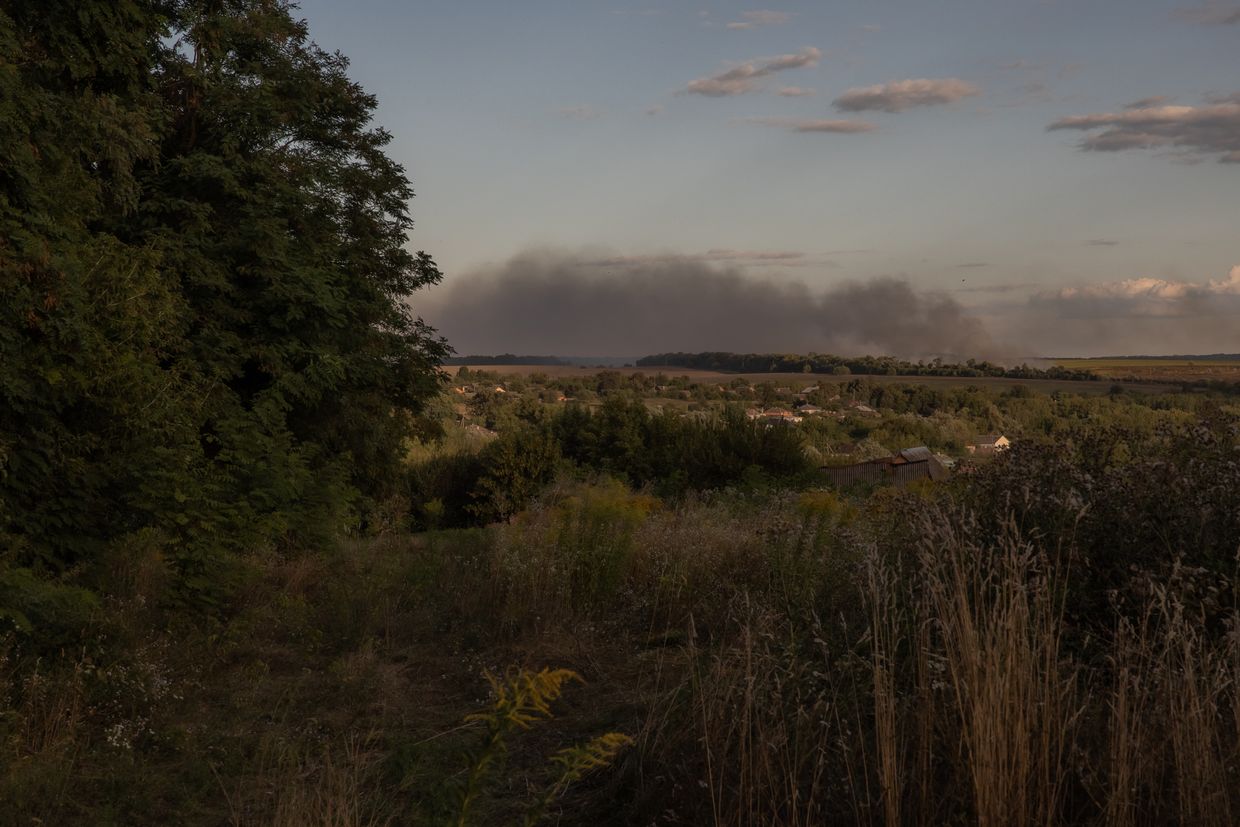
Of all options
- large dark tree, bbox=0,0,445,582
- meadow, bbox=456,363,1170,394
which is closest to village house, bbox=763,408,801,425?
large dark tree, bbox=0,0,445,582

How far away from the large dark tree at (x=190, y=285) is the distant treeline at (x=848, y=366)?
71.7 metres

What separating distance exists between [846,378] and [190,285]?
98.6 meters

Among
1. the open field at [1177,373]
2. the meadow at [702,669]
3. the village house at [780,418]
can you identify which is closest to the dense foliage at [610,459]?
the village house at [780,418]

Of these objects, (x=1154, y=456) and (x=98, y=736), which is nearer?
(x=1154, y=456)

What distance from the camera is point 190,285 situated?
1437cm

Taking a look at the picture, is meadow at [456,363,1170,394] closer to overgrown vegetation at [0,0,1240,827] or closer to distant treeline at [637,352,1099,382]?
distant treeline at [637,352,1099,382]

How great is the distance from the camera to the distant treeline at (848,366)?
8806 cm

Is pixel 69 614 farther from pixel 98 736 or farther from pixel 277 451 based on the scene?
pixel 277 451

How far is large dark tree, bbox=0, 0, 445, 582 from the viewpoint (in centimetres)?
862

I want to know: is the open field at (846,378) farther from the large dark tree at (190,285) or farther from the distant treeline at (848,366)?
the large dark tree at (190,285)

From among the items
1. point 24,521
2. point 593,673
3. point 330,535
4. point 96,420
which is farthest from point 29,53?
point 593,673

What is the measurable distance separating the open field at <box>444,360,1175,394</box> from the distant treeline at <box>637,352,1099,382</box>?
1.86 metres

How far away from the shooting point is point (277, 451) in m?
9.02

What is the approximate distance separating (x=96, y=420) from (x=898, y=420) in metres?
59.8
